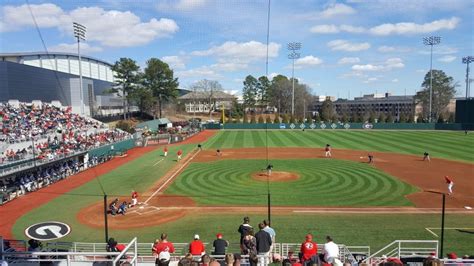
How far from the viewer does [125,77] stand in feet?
239

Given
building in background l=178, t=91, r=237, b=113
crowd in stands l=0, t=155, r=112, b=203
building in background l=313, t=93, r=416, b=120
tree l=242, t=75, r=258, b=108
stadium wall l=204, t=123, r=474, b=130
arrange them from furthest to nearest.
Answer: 1. building in background l=313, t=93, r=416, b=120
2. tree l=242, t=75, r=258, b=108
3. building in background l=178, t=91, r=237, b=113
4. stadium wall l=204, t=123, r=474, b=130
5. crowd in stands l=0, t=155, r=112, b=203

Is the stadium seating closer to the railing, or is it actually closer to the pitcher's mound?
the pitcher's mound

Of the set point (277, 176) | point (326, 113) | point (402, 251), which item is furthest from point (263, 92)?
point (402, 251)

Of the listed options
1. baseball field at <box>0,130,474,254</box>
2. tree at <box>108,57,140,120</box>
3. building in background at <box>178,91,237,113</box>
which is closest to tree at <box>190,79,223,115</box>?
building in background at <box>178,91,237,113</box>

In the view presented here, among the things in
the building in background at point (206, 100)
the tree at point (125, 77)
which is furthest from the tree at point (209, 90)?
the tree at point (125, 77)

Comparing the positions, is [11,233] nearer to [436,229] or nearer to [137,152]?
[436,229]

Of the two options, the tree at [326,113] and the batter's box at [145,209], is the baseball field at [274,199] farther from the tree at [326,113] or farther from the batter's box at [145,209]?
the tree at [326,113]

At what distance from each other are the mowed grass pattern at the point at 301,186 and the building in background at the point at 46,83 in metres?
13.5

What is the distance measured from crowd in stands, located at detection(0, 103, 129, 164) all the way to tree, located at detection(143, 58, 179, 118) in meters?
28.2

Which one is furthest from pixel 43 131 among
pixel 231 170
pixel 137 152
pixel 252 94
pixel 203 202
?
pixel 252 94

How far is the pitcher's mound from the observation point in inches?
1099

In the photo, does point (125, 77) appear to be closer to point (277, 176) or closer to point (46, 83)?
point (46, 83)

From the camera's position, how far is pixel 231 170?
1236 inches

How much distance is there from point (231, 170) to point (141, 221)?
44.4ft
